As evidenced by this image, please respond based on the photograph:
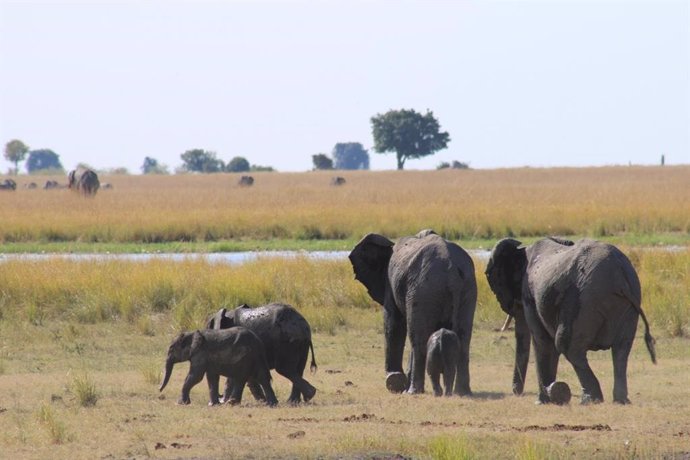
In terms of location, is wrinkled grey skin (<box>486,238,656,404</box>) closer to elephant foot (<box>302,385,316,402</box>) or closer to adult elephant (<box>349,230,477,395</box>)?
adult elephant (<box>349,230,477,395</box>)

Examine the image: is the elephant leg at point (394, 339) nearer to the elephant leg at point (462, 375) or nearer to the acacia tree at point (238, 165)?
the elephant leg at point (462, 375)

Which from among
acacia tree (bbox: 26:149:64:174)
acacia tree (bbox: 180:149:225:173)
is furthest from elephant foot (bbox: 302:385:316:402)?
acacia tree (bbox: 26:149:64:174)

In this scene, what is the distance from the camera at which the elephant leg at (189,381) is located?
42.1ft

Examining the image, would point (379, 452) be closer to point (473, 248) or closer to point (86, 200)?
point (473, 248)

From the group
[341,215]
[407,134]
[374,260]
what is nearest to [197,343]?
[374,260]

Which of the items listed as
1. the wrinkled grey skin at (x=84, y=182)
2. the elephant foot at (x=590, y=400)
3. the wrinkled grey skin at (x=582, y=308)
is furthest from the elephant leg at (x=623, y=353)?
the wrinkled grey skin at (x=84, y=182)

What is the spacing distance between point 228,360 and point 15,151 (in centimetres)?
13126

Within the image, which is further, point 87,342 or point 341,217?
point 341,217

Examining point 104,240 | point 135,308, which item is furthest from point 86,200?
point 135,308

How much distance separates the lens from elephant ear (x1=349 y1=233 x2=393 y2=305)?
49.6 feet

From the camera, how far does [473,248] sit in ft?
99.2

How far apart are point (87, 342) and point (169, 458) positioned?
7714 millimetres

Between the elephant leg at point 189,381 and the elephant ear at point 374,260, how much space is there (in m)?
2.84

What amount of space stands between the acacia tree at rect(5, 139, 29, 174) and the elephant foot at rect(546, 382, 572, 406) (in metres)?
131
